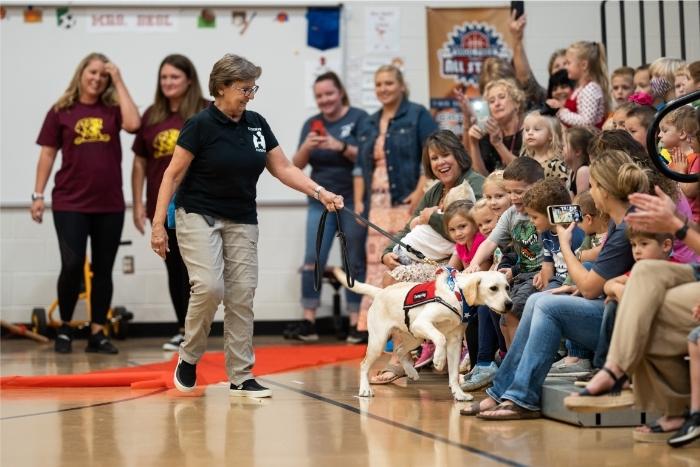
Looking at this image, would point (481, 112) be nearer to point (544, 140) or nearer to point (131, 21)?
point (544, 140)

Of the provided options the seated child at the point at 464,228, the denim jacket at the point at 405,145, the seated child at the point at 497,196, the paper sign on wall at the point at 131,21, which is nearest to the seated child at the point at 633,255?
the seated child at the point at 497,196

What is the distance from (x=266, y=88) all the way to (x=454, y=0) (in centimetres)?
173

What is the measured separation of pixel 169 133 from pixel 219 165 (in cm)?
244

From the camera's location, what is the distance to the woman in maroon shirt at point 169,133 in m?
7.27

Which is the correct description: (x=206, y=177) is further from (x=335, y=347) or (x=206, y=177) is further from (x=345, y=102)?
(x=345, y=102)

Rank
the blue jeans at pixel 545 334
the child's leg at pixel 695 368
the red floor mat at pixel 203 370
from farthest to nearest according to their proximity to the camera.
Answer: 1. the red floor mat at pixel 203 370
2. the blue jeans at pixel 545 334
3. the child's leg at pixel 695 368

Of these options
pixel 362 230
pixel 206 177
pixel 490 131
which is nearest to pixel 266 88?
pixel 362 230

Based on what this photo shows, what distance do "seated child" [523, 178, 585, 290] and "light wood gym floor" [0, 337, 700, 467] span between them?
65 cm

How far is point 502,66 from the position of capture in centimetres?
714

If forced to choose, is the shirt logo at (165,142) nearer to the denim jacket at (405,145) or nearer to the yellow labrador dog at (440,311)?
the denim jacket at (405,145)

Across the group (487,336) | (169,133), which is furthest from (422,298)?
(169,133)

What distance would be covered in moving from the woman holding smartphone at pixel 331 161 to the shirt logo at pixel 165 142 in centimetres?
126

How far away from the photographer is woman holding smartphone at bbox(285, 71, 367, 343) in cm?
832

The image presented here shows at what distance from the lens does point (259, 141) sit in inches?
206
